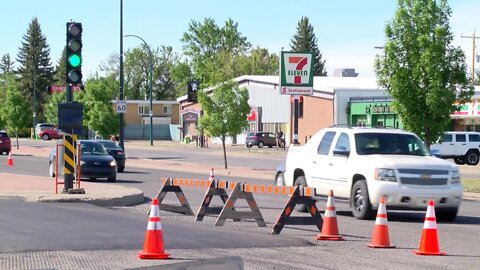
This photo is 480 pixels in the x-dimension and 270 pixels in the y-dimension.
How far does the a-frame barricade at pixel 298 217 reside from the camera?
1503 centimetres

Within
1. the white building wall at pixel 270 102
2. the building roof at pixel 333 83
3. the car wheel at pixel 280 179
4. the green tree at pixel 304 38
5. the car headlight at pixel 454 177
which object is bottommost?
the car wheel at pixel 280 179

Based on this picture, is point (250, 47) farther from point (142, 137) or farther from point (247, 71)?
point (142, 137)

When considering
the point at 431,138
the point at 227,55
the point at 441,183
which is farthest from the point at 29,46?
the point at 441,183

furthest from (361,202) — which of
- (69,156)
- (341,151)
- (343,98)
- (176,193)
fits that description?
(343,98)

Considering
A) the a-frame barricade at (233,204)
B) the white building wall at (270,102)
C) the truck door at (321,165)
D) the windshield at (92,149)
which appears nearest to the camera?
the a-frame barricade at (233,204)

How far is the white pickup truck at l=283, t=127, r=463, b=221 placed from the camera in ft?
56.9

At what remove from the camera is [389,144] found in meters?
18.8

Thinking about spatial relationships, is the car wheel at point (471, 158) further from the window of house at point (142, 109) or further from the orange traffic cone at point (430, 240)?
the window of house at point (142, 109)

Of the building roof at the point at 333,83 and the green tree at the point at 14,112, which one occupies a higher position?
the building roof at the point at 333,83

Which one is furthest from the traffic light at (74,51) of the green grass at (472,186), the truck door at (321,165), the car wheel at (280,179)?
the green grass at (472,186)

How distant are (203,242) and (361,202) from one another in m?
5.32

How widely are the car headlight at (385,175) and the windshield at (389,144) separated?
3.78ft

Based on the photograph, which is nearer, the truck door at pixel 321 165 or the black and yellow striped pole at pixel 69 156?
the truck door at pixel 321 165

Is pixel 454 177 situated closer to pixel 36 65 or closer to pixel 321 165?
pixel 321 165
